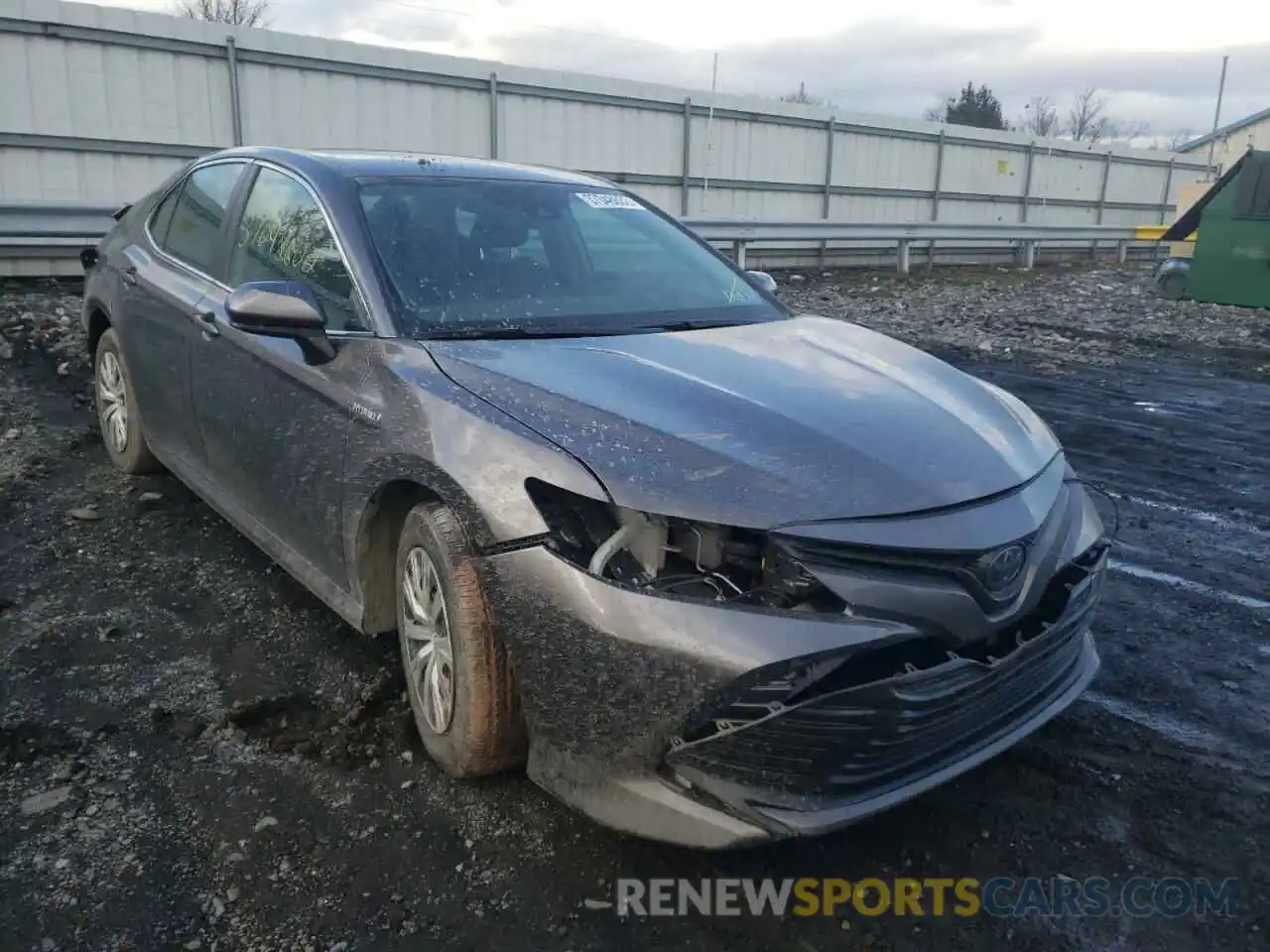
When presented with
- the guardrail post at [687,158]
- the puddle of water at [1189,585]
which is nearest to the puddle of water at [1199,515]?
the puddle of water at [1189,585]

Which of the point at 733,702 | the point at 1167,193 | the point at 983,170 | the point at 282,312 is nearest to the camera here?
the point at 733,702

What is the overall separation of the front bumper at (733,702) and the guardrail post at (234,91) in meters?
11.5

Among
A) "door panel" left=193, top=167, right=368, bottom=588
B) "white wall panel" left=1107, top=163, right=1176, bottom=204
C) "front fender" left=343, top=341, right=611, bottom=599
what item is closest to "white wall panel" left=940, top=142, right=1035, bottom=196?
"white wall panel" left=1107, top=163, right=1176, bottom=204

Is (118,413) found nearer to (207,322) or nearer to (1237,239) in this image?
(207,322)

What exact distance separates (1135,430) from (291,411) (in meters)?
5.71

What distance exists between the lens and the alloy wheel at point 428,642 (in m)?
2.62

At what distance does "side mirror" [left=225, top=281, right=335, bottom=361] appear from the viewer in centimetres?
288

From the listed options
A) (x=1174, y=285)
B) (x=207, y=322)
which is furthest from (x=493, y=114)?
(x=207, y=322)

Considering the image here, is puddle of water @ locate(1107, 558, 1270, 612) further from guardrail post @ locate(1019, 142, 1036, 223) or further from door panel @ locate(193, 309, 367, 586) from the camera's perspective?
guardrail post @ locate(1019, 142, 1036, 223)

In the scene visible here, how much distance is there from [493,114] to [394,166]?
11481 millimetres

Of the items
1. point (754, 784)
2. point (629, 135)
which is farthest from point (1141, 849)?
point (629, 135)

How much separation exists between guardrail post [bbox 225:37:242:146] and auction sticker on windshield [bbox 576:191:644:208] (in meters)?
9.53

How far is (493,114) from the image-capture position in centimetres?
1429

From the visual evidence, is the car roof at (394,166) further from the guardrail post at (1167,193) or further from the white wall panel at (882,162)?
the guardrail post at (1167,193)
